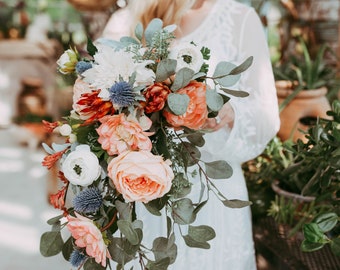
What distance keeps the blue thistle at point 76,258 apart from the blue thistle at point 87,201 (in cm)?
8

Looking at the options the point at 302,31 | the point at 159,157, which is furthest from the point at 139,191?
the point at 302,31

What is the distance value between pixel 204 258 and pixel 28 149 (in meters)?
3.63

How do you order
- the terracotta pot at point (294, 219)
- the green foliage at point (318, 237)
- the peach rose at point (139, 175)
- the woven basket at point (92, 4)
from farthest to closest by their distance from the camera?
the woven basket at point (92, 4), the terracotta pot at point (294, 219), the green foliage at point (318, 237), the peach rose at point (139, 175)

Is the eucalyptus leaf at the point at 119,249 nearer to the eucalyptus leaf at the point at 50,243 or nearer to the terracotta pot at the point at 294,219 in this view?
the eucalyptus leaf at the point at 50,243

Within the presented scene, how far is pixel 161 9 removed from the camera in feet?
4.70

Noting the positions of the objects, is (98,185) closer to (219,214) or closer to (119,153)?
(119,153)

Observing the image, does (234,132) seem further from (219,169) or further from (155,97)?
(155,97)

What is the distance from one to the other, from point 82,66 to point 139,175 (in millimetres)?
241

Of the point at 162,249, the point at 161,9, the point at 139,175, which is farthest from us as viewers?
the point at 161,9

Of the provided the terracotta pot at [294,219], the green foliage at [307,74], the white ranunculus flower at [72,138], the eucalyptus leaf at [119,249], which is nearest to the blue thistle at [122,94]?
the white ranunculus flower at [72,138]

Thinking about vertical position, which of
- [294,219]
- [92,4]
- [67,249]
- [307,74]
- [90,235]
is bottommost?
[294,219]

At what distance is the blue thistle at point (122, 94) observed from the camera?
873mm

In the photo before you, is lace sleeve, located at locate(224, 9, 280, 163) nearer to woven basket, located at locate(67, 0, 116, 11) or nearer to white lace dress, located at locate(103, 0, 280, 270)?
white lace dress, located at locate(103, 0, 280, 270)

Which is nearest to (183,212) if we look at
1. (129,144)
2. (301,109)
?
(129,144)
